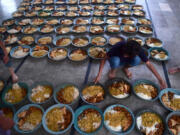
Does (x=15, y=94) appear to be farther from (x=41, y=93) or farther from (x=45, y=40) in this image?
(x=45, y=40)

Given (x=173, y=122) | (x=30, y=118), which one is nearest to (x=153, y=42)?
(x=173, y=122)

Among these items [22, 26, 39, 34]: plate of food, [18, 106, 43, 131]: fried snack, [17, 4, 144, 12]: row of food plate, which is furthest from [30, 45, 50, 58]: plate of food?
[17, 4, 144, 12]: row of food plate

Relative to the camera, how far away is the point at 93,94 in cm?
234

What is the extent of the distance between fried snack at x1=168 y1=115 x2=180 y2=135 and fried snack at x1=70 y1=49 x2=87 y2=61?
1.99 meters

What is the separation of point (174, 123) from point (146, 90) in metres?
0.62

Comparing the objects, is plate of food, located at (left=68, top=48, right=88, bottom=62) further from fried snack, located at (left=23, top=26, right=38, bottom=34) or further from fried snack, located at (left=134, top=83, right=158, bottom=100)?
fried snack, located at (left=23, top=26, right=38, bottom=34)

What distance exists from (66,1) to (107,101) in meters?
4.83

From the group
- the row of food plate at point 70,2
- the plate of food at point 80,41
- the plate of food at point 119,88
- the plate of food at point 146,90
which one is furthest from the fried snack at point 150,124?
the row of food plate at point 70,2

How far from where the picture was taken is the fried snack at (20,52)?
130 inches

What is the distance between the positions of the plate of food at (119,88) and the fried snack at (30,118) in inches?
47.4

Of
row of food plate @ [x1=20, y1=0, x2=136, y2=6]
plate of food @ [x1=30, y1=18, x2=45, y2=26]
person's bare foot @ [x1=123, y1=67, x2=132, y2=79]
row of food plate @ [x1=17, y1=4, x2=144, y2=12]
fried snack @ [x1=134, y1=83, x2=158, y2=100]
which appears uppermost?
row of food plate @ [x1=20, y1=0, x2=136, y2=6]

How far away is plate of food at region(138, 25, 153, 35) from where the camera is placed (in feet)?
12.7

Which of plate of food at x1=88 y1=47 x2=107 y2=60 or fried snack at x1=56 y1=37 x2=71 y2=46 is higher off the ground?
fried snack at x1=56 y1=37 x2=71 y2=46

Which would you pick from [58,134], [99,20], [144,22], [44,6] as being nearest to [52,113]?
[58,134]
